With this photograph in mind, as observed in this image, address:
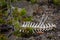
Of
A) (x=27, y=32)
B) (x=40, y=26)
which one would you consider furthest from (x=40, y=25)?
(x=27, y=32)

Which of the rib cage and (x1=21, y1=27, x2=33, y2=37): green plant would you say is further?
the rib cage

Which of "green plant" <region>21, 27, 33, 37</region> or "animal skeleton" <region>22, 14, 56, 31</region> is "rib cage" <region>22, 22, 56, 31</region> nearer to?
"animal skeleton" <region>22, 14, 56, 31</region>

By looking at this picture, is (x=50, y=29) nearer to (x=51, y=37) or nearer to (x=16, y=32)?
(x=51, y=37)

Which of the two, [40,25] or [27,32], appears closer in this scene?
[27,32]

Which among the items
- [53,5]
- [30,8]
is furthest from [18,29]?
[53,5]

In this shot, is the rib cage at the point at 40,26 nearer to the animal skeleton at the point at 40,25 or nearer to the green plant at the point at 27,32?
the animal skeleton at the point at 40,25

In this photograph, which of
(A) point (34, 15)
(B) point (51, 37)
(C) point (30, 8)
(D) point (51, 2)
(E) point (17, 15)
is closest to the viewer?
(B) point (51, 37)

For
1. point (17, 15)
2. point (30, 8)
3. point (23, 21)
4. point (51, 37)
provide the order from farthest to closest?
point (30, 8) < point (23, 21) < point (17, 15) < point (51, 37)

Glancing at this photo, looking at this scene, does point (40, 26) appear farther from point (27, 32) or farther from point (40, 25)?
point (27, 32)

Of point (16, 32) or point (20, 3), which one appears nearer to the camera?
point (16, 32)

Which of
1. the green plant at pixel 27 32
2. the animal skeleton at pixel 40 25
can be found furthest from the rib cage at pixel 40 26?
the green plant at pixel 27 32

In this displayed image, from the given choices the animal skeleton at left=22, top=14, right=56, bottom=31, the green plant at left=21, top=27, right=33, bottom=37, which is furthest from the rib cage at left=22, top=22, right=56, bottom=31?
the green plant at left=21, top=27, right=33, bottom=37
